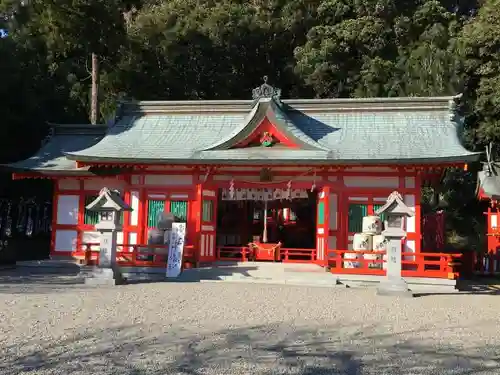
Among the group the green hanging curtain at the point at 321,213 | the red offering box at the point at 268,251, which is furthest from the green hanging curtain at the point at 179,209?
the green hanging curtain at the point at 321,213

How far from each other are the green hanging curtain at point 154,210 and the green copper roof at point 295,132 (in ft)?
5.02

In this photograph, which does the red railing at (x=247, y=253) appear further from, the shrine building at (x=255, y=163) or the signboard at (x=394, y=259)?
the signboard at (x=394, y=259)

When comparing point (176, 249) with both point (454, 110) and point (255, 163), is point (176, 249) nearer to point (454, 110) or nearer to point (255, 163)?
point (255, 163)

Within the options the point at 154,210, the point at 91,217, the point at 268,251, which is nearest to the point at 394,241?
the point at 268,251

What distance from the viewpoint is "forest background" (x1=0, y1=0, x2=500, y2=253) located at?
840 inches

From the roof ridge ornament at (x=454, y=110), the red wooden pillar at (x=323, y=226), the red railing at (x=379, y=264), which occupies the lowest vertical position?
the red railing at (x=379, y=264)

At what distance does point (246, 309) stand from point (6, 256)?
524 inches

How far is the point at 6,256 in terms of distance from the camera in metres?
19.1

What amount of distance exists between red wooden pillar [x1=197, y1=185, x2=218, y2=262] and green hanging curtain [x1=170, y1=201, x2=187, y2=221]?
2.27ft

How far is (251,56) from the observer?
1270 inches

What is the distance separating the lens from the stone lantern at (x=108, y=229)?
42.4 ft

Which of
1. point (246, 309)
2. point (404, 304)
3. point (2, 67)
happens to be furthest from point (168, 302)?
point (2, 67)

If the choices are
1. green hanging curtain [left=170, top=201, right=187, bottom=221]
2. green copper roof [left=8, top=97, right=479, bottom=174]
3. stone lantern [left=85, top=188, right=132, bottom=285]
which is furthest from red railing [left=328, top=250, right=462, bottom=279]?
stone lantern [left=85, top=188, right=132, bottom=285]

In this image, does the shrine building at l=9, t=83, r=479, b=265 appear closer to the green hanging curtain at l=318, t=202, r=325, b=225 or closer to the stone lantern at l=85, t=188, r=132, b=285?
the green hanging curtain at l=318, t=202, r=325, b=225
